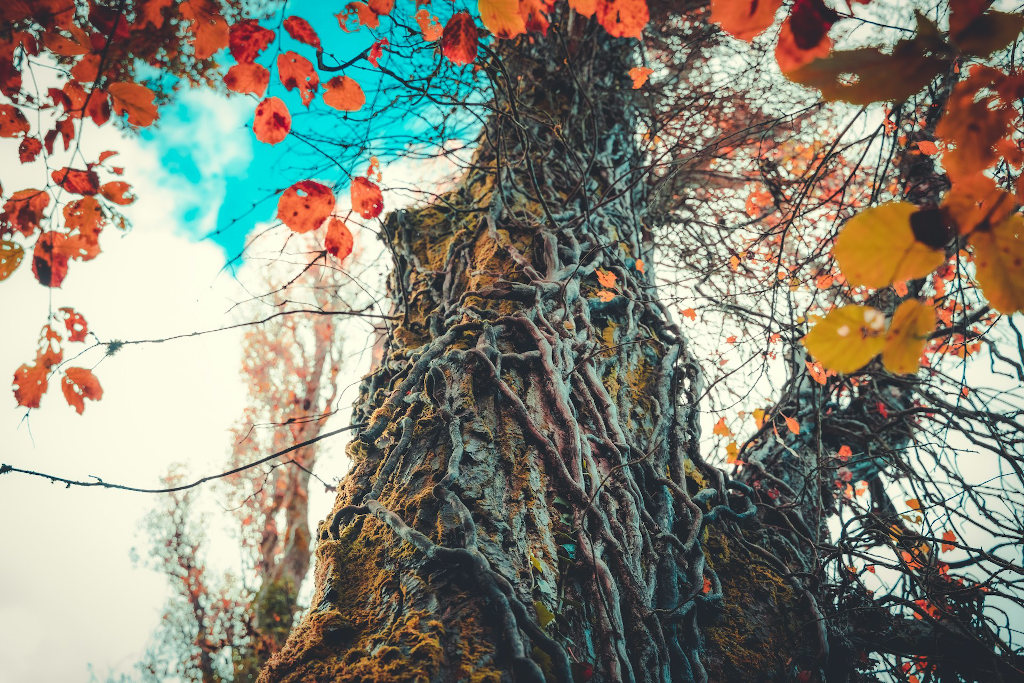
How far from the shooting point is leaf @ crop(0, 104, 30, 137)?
148 centimetres

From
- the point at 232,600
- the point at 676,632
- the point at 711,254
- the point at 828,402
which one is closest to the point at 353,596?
the point at 676,632

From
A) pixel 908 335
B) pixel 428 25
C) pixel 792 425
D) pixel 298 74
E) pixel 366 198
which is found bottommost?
pixel 908 335

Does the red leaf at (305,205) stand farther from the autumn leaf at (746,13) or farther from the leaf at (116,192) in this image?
the autumn leaf at (746,13)

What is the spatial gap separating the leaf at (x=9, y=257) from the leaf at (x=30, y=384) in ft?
1.28

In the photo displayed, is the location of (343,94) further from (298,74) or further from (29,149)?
(29,149)

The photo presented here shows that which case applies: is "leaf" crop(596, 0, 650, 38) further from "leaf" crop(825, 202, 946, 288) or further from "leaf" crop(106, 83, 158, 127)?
"leaf" crop(106, 83, 158, 127)

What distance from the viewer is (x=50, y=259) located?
5.12 feet

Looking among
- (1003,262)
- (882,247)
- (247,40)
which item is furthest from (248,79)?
(1003,262)

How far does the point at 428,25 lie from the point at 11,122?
59.7 inches

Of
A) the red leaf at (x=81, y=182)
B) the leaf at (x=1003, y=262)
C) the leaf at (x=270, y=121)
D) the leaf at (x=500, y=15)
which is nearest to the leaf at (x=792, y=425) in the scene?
the leaf at (x=1003, y=262)

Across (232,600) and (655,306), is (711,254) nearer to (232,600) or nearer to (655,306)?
(655,306)

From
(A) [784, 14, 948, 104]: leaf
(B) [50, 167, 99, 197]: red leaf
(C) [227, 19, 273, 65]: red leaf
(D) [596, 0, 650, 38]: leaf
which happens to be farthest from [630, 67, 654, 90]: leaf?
(B) [50, 167, 99, 197]: red leaf

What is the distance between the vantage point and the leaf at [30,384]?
1557mm

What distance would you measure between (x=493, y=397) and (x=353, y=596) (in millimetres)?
656
